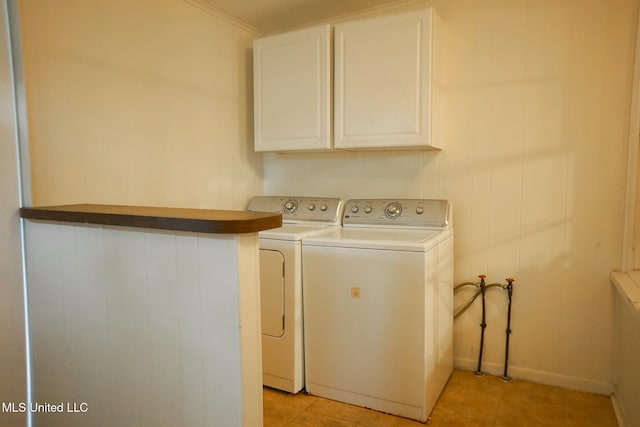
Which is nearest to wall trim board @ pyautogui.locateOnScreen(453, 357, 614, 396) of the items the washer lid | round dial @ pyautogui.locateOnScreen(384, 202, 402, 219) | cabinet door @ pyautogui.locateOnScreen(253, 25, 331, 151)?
the washer lid

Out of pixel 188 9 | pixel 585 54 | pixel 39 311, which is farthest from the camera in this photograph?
pixel 188 9

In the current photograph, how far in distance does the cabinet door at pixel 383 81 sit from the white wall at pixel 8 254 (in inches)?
62.3

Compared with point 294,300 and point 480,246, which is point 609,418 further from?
point 294,300

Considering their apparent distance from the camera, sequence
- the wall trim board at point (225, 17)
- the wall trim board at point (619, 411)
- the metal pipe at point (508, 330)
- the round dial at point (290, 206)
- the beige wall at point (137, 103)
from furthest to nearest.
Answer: the round dial at point (290, 206) → the wall trim board at point (225, 17) → the metal pipe at point (508, 330) → the wall trim board at point (619, 411) → the beige wall at point (137, 103)

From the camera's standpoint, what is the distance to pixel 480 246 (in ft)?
7.97

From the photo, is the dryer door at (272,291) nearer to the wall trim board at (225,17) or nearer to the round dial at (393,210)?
the round dial at (393,210)

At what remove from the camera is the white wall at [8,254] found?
5.04 feet

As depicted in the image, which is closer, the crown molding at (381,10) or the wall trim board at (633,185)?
the wall trim board at (633,185)

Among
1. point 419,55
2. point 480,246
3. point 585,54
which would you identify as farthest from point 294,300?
point 585,54

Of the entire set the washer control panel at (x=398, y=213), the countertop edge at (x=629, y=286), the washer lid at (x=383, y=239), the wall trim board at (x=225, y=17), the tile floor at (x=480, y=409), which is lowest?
the tile floor at (x=480, y=409)

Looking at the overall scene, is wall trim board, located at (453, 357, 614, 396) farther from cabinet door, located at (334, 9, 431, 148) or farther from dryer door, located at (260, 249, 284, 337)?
cabinet door, located at (334, 9, 431, 148)

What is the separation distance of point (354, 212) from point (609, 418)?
1.67m

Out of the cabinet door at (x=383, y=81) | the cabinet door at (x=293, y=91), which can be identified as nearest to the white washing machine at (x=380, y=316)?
the cabinet door at (x=383, y=81)

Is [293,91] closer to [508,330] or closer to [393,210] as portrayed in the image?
[393,210]
